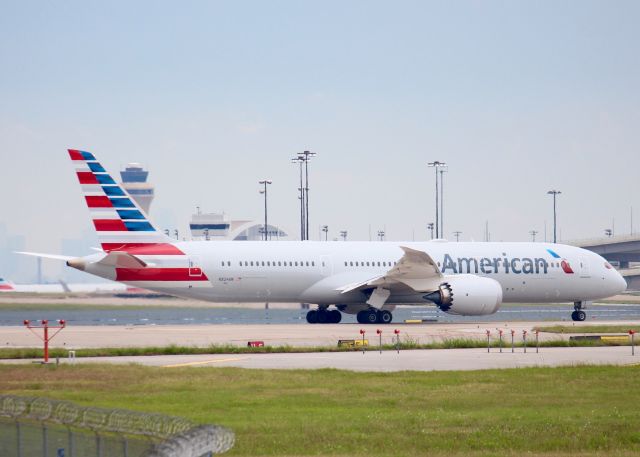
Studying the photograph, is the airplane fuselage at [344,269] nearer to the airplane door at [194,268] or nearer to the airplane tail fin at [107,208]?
Result: the airplane door at [194,268]

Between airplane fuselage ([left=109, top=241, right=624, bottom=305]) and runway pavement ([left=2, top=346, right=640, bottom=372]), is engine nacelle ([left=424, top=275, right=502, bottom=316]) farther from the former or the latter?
runway pavement ([left=2, top=346, right=640, bottom=372])

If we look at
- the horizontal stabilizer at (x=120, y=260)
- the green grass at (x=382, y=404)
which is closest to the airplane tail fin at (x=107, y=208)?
the horizontal stabilizer at (x=120, y=260)

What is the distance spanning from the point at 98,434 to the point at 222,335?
33854 mm

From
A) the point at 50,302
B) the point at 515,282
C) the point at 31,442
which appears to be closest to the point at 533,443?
the point at 31,442

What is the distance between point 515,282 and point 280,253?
1193 centimetres

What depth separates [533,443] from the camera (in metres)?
16.6

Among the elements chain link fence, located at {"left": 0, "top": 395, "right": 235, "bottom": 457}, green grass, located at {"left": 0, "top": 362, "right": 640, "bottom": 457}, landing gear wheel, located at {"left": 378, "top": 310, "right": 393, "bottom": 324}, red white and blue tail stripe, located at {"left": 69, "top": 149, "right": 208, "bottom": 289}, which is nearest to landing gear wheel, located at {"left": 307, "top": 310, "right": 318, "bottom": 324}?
landing gear wheel, located at {"left": 378, "top": 310, "right": 393, "bottom": 324}

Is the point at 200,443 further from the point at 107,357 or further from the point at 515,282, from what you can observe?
the point at 515,282

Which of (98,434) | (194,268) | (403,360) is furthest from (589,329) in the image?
(98,434)

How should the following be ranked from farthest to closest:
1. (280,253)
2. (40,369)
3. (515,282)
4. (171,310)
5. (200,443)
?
(171,310) → (515,282) → (280,253) → (40,369) → (200,443)

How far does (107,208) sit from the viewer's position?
48.9 metres

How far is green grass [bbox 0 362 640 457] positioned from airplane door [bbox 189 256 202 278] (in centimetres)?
2156

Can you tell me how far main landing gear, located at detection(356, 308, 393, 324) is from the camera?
53750 mm

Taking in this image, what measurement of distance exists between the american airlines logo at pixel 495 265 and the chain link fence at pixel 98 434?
45415mm
